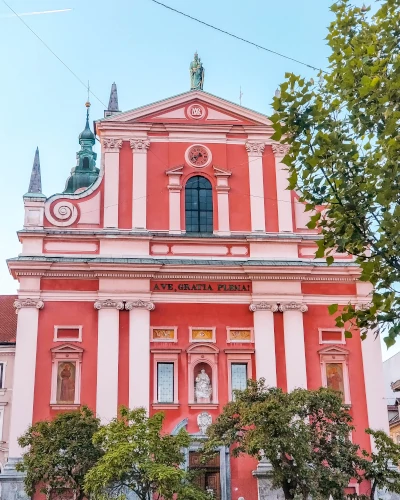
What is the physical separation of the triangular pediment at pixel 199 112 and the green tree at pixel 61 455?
37.6 ft

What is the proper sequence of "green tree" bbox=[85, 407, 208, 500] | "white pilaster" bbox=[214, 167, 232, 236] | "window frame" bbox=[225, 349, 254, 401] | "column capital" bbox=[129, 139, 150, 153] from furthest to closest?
"column capital" bbox=[129, 139, 150, 153] → "white pilaster" bbox=[214, 167, 232, 236] → "window frame" bbox=[225, 349, 254, 401] → "green tree" bbox=[85, 407, 208, 500]

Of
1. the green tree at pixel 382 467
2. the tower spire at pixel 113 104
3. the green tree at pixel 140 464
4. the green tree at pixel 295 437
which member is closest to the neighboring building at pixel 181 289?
the tower spire at pixel 113 104

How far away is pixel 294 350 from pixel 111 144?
944 cm

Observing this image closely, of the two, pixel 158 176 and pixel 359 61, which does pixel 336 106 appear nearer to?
pixel 359 61

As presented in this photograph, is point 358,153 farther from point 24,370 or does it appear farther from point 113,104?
point 113,104

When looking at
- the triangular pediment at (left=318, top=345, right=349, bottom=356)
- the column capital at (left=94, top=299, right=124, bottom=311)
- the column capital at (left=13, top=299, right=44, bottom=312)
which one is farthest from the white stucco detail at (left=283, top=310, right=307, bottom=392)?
the column capital at (left=13, top=299, right=44, bottom=312)

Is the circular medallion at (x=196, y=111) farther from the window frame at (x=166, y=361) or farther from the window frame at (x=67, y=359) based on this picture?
the window frame at (x=67, y=359)

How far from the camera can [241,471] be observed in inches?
898

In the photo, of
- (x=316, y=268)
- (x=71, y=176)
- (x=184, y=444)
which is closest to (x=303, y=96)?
(x=184, y=444)

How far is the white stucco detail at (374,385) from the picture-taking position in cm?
2383

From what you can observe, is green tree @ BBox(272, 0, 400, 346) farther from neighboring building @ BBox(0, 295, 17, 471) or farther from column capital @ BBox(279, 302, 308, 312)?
neighboring building @ BBox(0, 295, 17, 471)

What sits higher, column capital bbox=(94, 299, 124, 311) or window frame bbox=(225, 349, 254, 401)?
column capital bbox=(94, 299, 124, 311)

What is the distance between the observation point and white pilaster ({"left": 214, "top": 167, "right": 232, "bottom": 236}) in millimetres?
25405

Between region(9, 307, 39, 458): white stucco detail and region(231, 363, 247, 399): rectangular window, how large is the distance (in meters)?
6.35
